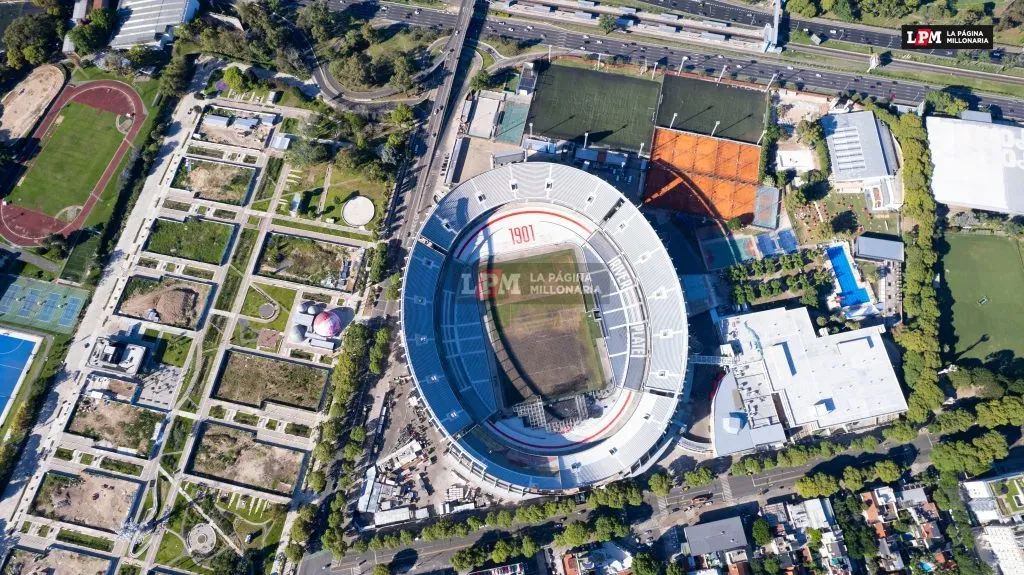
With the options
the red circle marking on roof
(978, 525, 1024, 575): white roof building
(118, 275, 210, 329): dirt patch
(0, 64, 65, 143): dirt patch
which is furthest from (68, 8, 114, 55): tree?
(978, 525, 1024, 575): white roof building

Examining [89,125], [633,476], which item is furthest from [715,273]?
[89,125]

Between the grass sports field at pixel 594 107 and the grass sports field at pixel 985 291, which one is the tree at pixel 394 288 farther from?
the grass sports field at pixel 985 291

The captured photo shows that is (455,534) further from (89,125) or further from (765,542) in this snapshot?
(89,125)

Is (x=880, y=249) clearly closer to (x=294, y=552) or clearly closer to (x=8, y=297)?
(x=294, y=552)

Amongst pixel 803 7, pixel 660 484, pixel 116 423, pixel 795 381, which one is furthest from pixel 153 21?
pixel 795 381

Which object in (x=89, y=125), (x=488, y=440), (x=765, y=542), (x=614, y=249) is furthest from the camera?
(x=89, y=125)
